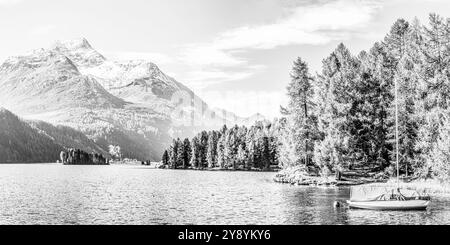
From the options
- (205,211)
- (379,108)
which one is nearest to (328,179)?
(379,108)

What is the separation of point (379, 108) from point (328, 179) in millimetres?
13601

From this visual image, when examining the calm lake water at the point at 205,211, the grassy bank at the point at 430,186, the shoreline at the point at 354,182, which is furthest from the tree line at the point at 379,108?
the calm lake water at the point at 205,211

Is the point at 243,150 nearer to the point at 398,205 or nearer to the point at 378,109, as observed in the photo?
the point at 378,109

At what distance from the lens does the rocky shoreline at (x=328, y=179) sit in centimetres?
7100

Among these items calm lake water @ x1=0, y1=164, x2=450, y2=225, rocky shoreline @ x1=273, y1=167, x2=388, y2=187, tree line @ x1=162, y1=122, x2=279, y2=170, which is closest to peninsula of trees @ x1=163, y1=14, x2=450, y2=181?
rocky shoreline @ x1=273, y1=167, x2=388, y2=187

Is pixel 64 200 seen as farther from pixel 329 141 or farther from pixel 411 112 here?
pixel 411 112

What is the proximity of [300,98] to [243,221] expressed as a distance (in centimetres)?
4601

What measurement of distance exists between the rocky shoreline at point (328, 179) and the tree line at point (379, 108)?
1.78m

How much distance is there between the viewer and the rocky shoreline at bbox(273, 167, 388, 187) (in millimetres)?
71000

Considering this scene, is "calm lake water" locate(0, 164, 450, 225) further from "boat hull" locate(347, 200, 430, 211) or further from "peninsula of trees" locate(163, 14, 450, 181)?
"peninsula of trees" locate(163, 14, 450, 181)

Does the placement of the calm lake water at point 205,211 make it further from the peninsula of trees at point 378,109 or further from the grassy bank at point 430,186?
the peninsula of trees at point 378,109

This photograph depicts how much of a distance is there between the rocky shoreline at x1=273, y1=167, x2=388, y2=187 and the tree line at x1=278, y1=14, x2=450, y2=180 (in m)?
1.78

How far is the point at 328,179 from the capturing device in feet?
240

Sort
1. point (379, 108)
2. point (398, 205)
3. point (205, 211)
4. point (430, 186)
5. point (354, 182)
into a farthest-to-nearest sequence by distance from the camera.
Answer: point (379, 108) → point (354, 182) → point (430, 186) → point (205, 211) → point (398, 205)
